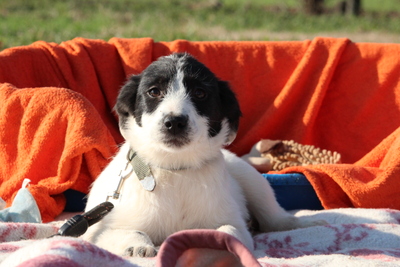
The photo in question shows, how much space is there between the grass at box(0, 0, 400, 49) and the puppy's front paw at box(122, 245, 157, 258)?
5947mm

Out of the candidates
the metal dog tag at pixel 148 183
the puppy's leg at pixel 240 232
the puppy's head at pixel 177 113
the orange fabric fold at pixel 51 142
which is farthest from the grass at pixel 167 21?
the puppy's leg at pixel 240 232

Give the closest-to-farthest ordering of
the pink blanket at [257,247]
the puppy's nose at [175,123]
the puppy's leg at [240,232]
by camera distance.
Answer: the pink blanket at [257,247]
the puppy's nose at [175,123]
the puppy's leg at [240,232]

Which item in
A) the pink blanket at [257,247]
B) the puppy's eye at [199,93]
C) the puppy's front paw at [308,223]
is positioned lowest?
the puppy's front paw at [308,223]

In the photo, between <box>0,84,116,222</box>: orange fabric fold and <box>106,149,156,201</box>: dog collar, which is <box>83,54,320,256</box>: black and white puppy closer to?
<box>106,149,156,201</box>: dog collar

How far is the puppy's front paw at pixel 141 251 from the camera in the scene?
2.73 meters

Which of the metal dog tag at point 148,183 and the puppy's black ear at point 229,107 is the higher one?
the puppy's black ear at point 229,107

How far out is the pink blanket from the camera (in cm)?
215

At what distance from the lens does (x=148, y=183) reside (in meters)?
3.12

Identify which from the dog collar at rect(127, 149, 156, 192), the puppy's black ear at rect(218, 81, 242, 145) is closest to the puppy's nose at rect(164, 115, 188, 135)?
the dog collar at rect(127, 149, 156, 192)

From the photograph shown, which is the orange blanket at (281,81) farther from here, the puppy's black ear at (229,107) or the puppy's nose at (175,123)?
the puppy's nose at (175,123)

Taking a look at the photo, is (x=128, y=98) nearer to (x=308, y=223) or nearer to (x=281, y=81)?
(x=308, y=223)

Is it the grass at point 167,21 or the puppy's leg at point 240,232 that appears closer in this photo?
the puppy's leg at point 240,232

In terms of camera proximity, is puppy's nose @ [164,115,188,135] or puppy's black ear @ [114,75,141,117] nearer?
puppy's nose @ [164,115,188,135]

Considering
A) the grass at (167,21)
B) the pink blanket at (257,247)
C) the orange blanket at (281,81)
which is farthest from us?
the grass at (167,21)
